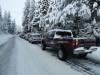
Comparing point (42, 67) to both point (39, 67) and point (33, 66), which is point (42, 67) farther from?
point (33, 66)

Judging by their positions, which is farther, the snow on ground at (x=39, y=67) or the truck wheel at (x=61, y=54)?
the truck wheel at (x=61, y=54)

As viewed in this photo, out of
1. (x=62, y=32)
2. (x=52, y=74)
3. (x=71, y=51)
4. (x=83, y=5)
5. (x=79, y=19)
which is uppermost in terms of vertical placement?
(x=83, y=5)

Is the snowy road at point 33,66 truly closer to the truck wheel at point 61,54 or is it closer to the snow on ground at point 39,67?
the snow on ground at point 39,67

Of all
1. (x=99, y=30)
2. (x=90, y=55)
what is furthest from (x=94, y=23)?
(x=90, y=55)

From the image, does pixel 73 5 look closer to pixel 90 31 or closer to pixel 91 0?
pixel 91 0

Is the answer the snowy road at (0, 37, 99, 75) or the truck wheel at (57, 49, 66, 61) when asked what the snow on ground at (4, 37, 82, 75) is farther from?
the truck wheel at (57, 49, 66, 61)

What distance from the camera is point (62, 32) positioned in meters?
13.7

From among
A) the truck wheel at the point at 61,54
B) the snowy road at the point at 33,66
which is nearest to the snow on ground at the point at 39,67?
the snowy road at the point at 33,66

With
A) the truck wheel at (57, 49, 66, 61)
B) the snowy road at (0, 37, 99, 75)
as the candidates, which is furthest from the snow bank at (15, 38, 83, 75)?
the truck wheel at (57, 49, 66, 61)

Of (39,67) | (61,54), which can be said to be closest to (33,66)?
(39,67)

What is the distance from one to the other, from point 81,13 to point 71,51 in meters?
6.40

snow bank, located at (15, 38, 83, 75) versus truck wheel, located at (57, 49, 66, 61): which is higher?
truck wheel, located at (57, 49, 66, 61)

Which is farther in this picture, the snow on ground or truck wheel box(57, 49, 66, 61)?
truck wheel box(57, 49, 66, 61)

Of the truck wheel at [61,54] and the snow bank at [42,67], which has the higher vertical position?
the truck wheel at [61,54]
